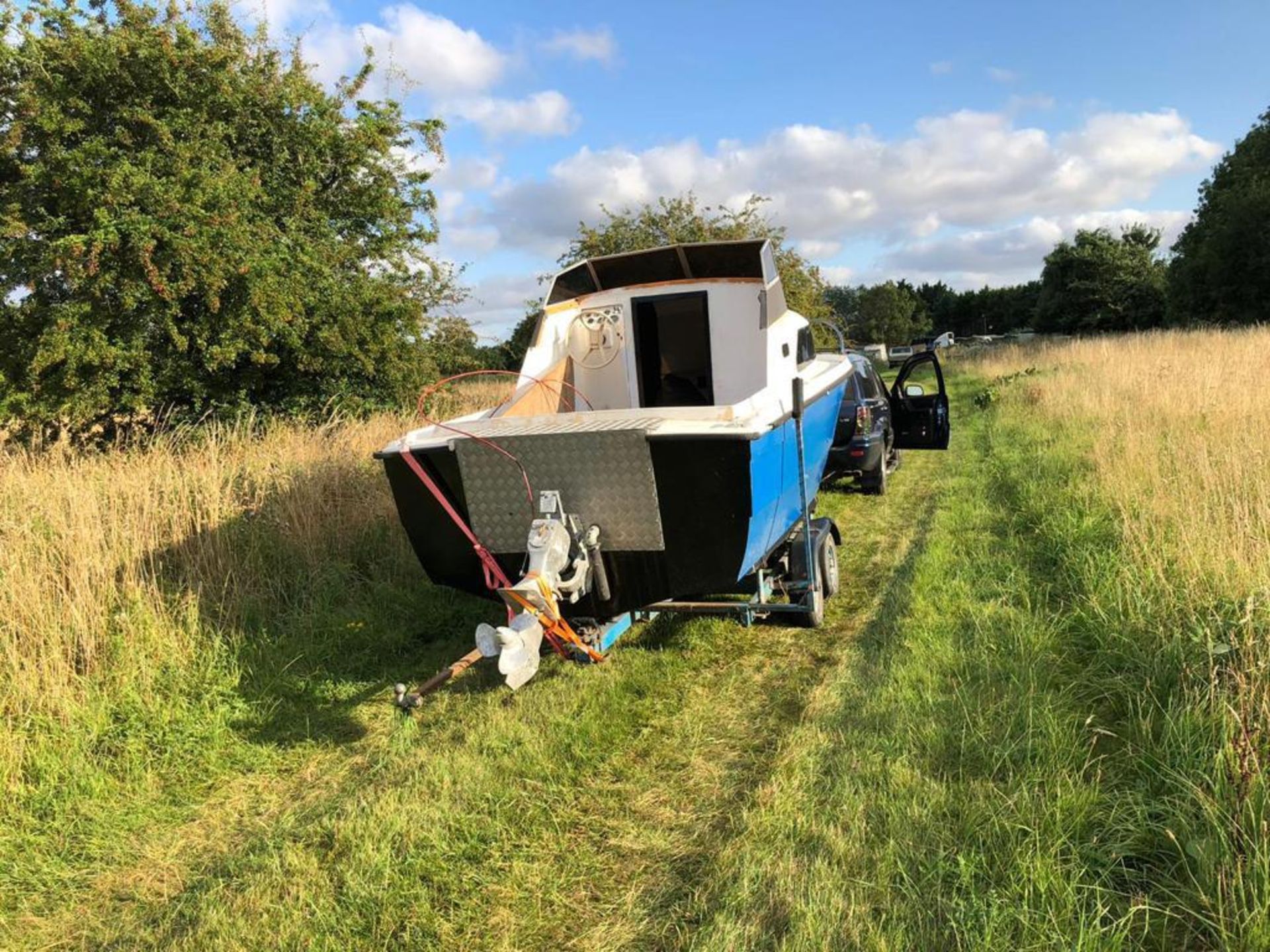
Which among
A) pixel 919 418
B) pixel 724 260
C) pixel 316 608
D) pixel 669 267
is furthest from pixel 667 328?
pixel 919 418

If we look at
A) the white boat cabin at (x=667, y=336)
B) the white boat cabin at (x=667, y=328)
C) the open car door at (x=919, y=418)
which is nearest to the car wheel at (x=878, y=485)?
the open car door at (x=919, y=418)

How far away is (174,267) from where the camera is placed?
28.1 feet

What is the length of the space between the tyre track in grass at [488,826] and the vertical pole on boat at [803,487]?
0.55 m

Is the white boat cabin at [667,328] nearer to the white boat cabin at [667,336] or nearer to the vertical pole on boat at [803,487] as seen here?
the white boat cabin at [667,336]

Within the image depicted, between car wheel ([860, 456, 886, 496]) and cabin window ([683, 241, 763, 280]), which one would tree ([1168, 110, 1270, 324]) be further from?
cabin window ([683, 241, 763, 280])

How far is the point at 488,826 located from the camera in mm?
3082

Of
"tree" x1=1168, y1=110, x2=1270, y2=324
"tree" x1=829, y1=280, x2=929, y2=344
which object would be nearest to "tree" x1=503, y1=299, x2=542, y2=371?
"tree" x1=1168, y1=110, x2=1270, y2=324

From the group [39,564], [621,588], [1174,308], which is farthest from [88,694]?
[1174,308]

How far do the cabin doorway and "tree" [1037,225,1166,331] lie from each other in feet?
122

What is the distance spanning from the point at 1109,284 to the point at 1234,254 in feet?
32.0

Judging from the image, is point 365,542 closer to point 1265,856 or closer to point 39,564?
point 39,564

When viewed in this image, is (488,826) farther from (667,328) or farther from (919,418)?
(919,418)

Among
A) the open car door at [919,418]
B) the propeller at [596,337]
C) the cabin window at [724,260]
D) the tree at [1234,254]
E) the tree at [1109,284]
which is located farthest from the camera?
the tree at [1109,284]

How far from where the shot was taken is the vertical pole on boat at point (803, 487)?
12.6ft
